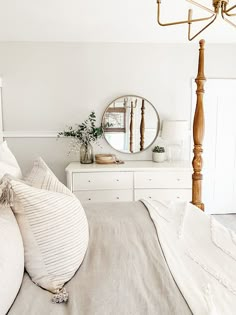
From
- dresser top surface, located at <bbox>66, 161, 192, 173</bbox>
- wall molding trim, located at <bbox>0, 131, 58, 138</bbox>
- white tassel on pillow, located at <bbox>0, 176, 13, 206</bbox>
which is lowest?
dresser top surface, located at <bbox>66, 161, 192, 173</bbox>

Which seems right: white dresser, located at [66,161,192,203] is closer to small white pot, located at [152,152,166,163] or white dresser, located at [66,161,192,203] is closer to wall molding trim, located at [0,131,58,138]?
small white pot, located at [152,152,166,163]

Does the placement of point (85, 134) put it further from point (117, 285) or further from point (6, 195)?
point (117, 285)

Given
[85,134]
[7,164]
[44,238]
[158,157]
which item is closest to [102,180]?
[85,134]

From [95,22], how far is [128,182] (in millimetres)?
1755

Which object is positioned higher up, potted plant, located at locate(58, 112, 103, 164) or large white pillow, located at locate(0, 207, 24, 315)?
potted plant, located at locate(58, 112, 103, 164)

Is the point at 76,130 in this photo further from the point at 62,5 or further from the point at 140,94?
the point at 62,5

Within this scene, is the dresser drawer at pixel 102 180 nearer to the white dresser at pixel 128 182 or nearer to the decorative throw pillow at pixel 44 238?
the white dresser at pixel 128 182

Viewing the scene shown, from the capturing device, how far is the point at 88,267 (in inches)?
45.4

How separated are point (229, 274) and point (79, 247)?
0.63 meters

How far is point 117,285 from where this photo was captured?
1004 millimetres

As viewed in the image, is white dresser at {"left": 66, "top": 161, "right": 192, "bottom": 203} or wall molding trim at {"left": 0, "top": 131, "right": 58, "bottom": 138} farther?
wall molding trim at {"left": 0, "top": 131, "right": 58, "bottom": 138}

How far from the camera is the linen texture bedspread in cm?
89

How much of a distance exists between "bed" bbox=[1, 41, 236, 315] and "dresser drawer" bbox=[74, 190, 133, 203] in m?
1.52

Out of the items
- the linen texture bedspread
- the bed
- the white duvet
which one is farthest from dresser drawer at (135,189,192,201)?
the linen texture bedspread
